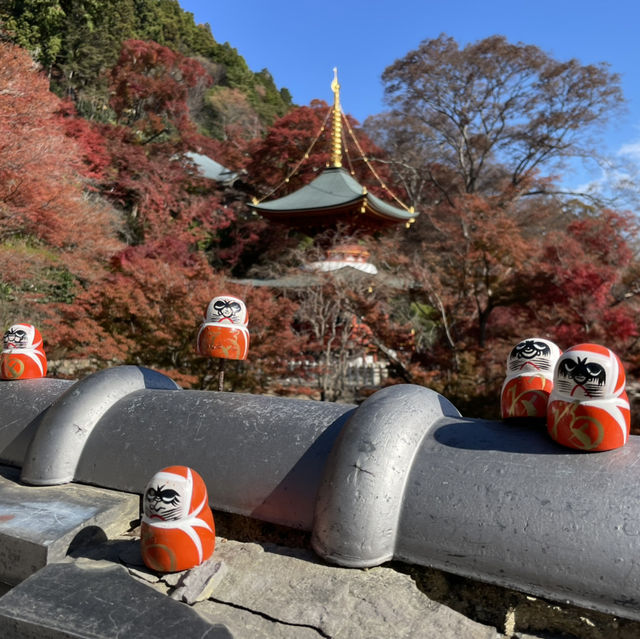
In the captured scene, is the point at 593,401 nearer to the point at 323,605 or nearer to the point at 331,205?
the point at 323,605

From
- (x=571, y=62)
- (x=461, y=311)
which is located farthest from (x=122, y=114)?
(x=461, y=311)

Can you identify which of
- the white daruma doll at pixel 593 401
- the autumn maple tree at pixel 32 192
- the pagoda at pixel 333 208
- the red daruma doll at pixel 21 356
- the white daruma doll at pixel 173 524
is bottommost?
the white daruma doll at pixel 173 524

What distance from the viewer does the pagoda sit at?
43.4 ft

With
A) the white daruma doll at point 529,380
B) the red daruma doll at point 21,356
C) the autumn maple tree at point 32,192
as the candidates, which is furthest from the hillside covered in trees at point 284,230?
the white daruma doll at point 529,380

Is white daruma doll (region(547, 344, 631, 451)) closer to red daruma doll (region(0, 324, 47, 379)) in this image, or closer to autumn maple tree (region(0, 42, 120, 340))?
red daruma doll (region(0, 324, 47, 379))

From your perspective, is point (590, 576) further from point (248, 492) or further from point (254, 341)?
point (254, 341)

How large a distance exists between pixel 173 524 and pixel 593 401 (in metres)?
1.50

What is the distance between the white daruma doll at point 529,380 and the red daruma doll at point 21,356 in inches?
116

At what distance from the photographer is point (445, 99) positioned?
20.7m

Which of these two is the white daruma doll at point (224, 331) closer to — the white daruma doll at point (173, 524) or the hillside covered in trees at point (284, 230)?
the white daruma doll at point (173, 524)

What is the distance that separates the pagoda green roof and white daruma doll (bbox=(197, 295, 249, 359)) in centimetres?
994

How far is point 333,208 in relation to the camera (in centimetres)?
1312

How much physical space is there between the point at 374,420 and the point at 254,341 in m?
6.71

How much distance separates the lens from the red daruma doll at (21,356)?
3322 mm
